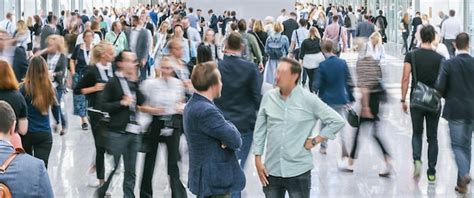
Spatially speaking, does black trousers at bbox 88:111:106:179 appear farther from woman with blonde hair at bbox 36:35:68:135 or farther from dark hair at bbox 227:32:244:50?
woman with blonde hair at bbox 36:35:68:135

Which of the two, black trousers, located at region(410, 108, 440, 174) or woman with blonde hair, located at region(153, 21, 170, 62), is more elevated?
woman with blonde hair, located at region(153, 21, 170, 62)

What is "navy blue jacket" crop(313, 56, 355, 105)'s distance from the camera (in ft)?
39.2

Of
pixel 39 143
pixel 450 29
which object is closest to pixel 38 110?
pixel 39 143

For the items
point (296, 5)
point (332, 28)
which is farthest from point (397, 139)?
point (296, 5)

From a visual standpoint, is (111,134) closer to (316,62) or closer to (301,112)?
(301,112)

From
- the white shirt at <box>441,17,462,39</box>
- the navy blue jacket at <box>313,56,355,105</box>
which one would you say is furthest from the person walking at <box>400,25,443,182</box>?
the white shirt at <box>441,17,462,39</box>

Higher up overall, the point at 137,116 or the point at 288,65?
the point at 288,65

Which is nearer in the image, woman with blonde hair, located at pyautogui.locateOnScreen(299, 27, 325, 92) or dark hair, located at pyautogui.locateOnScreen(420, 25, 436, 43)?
dark hair, located at pyautogui.locateOnScreen(420, 25, 436, 43)

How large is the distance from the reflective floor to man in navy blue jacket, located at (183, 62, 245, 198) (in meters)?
3.62

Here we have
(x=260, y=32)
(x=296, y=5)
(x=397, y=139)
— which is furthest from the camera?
(x=296, y=5)

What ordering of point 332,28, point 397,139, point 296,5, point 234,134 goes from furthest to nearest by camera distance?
1. point 296,5
2. point 332,28
3. point 397,139
4. point 234,134

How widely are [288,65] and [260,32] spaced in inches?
565

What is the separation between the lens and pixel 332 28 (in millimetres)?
24672

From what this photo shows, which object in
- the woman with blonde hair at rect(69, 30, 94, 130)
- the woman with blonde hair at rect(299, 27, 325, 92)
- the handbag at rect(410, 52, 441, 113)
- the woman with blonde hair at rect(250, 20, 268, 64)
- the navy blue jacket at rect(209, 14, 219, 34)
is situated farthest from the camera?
the navy blue jacket at rect(209, 14, 219, 34)
